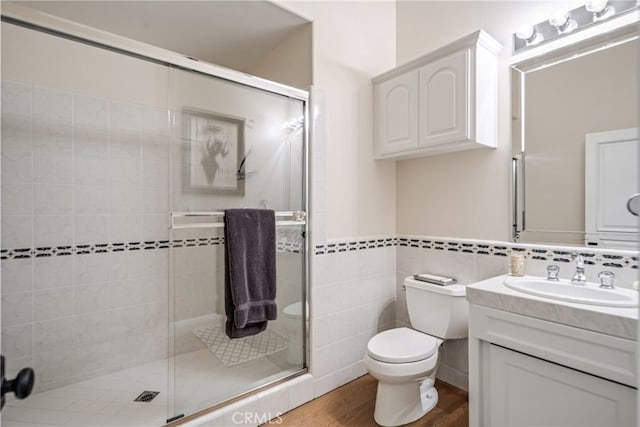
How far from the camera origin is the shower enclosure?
1648mm

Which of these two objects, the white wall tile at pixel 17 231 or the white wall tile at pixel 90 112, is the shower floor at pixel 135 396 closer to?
the white wall tile at pixel 17 231

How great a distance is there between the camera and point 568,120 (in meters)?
1.67

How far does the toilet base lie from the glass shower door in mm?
524

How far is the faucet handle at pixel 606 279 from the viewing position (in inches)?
57.0

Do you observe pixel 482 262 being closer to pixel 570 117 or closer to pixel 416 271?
pixel 416 271

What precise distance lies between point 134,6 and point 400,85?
1.67 m

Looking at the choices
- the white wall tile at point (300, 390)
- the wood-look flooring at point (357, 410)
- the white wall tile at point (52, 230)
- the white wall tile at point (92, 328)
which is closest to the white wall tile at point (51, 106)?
the white wall tile at point (52, 230)

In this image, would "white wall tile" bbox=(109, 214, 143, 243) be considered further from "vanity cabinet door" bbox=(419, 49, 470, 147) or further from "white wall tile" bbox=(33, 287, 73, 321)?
"vanity cabinet door" bbox=(419, 49, 470, 147)

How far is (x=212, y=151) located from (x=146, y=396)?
146 cm

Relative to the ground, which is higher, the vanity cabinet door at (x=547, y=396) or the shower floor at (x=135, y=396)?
the vanity cabinet door at (x=547, y=396)

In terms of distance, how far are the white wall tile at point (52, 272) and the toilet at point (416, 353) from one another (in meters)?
1.88

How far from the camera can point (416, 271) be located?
7.64 ft

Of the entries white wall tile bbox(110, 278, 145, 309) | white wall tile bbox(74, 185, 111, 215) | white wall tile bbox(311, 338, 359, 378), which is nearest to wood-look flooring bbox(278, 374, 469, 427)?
white wall tile bbox(311, 338, 359, 378)

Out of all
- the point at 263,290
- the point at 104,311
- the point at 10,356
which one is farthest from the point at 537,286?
the point at 10,356
